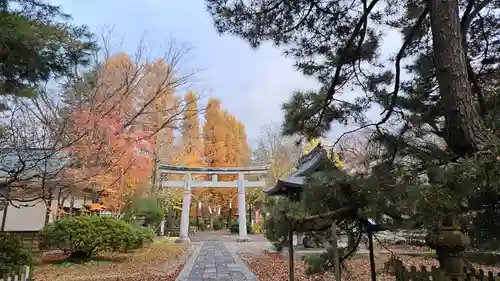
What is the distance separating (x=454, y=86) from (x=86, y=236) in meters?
8.68

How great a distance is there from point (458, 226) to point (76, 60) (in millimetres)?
3842

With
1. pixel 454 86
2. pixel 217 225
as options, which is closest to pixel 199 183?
pixel 217 225

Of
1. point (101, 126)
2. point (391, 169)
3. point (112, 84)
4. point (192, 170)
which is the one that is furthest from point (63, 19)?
point (192, 170)

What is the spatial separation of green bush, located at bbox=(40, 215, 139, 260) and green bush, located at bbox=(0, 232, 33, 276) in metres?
3.61

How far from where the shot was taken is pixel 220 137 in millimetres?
25172

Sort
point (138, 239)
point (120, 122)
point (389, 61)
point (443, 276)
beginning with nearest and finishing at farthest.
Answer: point (443, 276), point (389, 61), point (138, 239), point (120, 122)

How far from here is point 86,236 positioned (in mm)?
8609

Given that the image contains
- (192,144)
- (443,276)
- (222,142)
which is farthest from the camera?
(222,142)

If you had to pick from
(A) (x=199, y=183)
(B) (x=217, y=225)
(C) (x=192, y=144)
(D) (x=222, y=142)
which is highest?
(D) (x=222, y=142)

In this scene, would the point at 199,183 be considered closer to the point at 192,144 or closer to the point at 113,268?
the point at 192,144

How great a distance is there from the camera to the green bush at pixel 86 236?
8.41 metres

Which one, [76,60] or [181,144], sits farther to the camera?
[181,144]

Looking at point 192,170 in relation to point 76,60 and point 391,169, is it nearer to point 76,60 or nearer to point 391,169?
point 76,60

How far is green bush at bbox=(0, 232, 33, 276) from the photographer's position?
4492 millimetres
